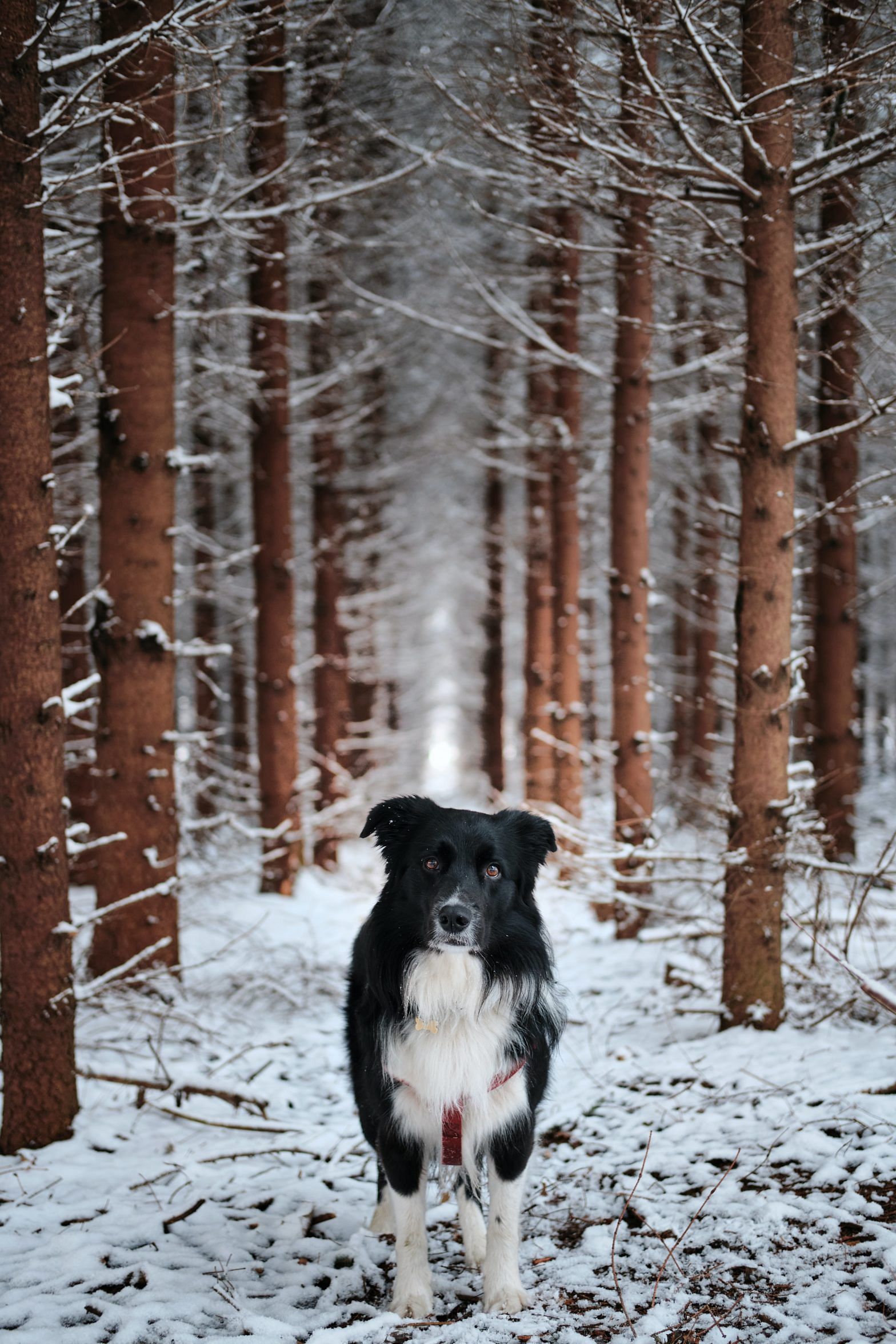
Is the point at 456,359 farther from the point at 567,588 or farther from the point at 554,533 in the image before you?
the point at 567,588

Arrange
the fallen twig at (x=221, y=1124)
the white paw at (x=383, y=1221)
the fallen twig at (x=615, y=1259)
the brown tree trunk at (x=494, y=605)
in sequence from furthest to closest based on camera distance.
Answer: the brown tree trunk at (x=494, y=605), the fallen twig at (x=221, y=1124), the white paw at (x=383, y=1221), the fallen twig at (x=615, y=1259)

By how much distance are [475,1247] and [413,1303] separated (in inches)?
19.8

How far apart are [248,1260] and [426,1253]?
2.45ft

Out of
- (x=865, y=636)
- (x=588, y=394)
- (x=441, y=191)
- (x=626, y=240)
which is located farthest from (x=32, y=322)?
(x=865, y=636)

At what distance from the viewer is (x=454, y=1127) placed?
11.2ft

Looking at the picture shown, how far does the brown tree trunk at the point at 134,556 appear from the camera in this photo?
6066 mm

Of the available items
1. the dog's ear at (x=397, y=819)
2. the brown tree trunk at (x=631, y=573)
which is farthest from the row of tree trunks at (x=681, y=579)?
the dog's ear at (x=397, y=819)

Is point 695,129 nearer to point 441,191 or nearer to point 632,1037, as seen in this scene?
point 441,191

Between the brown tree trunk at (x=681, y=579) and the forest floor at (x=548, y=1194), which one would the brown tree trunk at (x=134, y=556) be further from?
the brown tree trunk at (x=681, y=579)

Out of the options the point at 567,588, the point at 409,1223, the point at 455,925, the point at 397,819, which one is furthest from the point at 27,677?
the point at 567,588

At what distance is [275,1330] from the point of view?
299cm

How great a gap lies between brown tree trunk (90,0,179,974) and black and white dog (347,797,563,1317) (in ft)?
10.2

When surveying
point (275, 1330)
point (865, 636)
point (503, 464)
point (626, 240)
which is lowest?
point (275, 1330)

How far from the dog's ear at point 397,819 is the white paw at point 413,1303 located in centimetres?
153
